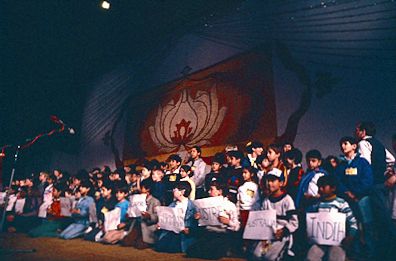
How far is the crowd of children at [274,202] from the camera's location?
3.43m

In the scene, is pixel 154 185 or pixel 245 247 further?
pixel 154 185

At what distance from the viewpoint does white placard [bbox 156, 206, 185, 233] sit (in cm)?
411

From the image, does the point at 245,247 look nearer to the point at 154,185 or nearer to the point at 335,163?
the point at 335,163

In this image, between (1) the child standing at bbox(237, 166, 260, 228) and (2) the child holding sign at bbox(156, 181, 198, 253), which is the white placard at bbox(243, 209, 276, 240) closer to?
(1) the child standing at bbox(237, 166, 260, 228)

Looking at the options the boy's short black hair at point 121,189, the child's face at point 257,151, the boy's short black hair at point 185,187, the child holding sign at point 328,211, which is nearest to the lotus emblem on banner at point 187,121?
the child's face at point 257,151

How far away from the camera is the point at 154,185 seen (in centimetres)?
542

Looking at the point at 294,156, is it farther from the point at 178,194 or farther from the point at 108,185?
the point at 108,185

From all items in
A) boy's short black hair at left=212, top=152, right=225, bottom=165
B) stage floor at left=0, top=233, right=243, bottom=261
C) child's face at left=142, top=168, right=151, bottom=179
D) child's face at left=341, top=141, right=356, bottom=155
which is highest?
child's face at left=341, top=141, right=356, bottom=155

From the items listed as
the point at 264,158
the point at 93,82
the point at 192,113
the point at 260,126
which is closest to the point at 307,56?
→ the point at 260,126

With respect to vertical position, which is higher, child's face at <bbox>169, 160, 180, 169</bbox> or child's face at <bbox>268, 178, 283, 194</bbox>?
child's face at <bbox>169, 160, 180, 169</bbox>

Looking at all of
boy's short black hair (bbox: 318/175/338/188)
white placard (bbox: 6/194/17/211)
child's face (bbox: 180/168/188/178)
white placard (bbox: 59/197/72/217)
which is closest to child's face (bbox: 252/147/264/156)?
child's face (bbox: 180/168/188/178)

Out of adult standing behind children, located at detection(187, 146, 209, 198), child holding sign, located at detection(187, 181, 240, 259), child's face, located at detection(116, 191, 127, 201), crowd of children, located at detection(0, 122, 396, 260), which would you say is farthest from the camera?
adult standing behind children, located at detection(187, 146, 209, 198)

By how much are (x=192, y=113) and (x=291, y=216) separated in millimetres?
5263

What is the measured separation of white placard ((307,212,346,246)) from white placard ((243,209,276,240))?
402mm
